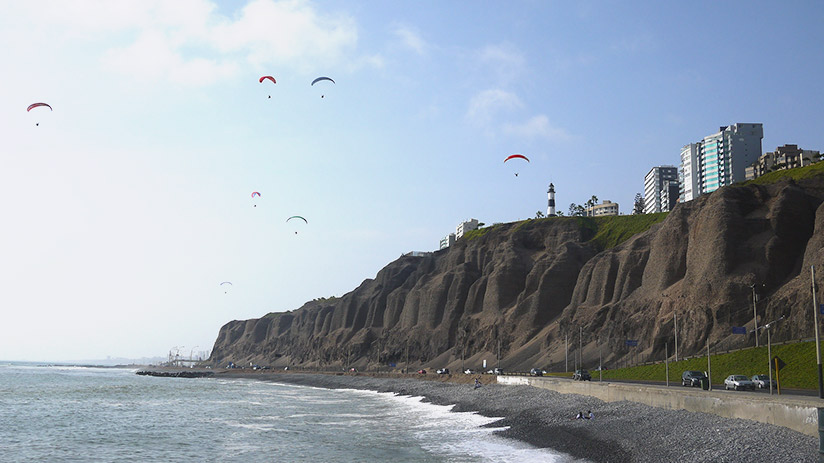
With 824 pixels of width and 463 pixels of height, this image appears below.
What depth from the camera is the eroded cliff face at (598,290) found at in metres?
84.2

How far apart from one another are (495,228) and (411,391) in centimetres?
8098

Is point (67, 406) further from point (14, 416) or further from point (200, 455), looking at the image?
point (200, 455)

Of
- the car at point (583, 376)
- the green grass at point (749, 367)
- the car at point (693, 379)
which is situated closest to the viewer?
the green grass at point (749, 367)

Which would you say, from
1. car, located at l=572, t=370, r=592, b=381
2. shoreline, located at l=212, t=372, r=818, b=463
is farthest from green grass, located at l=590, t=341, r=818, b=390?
shoreline, located at l=212, t=372, r=818, b=463

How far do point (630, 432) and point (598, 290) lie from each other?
279ft

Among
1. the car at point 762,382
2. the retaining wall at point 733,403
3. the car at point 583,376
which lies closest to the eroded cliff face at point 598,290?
the car at point 583,376

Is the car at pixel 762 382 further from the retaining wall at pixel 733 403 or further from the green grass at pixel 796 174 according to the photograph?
the green grass at pixel 796 174

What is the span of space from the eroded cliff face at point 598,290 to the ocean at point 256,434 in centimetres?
3419

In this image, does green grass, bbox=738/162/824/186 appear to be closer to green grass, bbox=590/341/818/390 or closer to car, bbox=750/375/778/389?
green grass, bbox=590/341/818/390

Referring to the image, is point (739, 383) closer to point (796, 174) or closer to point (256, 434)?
point (256, 434)

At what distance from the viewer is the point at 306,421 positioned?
6103 cm

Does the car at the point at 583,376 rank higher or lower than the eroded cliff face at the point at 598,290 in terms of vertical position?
lower

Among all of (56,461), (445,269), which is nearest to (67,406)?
(56,461)

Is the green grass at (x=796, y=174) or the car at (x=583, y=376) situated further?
the green grass at (x=796, y=174)
